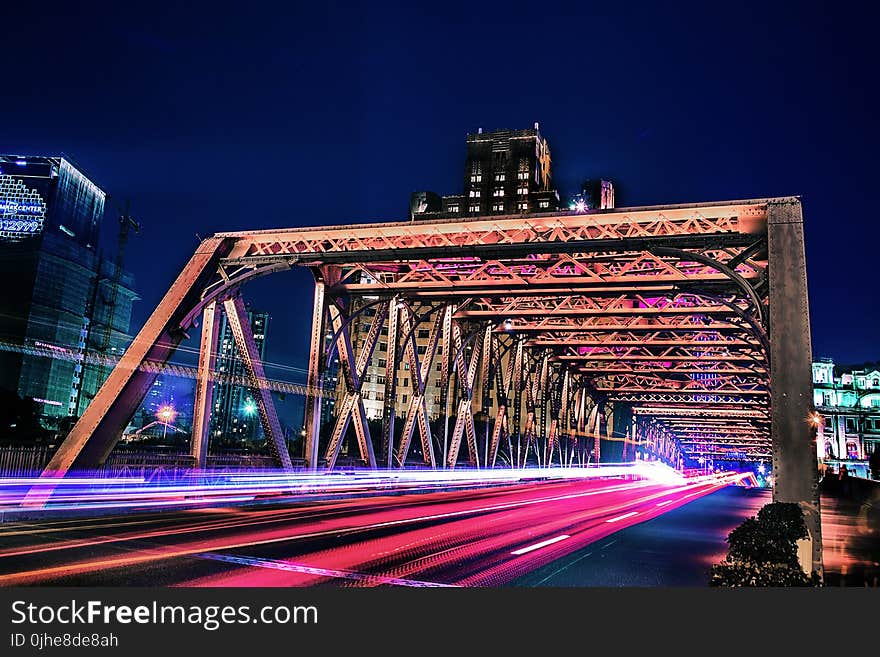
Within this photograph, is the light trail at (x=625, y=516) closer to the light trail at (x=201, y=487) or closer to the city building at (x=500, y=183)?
the light trail at (x=201, y=487)

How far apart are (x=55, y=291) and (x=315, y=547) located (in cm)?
11279

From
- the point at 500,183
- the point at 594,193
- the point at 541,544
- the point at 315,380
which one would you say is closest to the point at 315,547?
the point at 541,544

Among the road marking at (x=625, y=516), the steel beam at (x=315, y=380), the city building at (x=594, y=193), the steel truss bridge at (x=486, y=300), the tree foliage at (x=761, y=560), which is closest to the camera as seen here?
the tree foliage at (x=761, y=560)

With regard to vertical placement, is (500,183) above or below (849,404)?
above

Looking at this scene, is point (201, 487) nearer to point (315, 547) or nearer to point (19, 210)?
point (315, 547)

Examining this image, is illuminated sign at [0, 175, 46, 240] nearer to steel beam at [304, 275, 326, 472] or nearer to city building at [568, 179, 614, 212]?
city building at [568, 179, 614, 212]

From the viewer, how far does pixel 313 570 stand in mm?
9445

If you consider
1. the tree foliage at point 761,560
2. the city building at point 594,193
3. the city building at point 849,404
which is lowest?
the tree foliage at point 761,560

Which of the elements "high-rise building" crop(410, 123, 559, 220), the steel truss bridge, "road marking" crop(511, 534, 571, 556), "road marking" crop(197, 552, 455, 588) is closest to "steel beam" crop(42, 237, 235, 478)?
the steel truss bridge

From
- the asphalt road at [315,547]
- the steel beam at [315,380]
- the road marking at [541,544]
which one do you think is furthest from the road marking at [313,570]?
the steel beam at [315,380]

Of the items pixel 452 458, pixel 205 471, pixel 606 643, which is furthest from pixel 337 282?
pixel 606 643

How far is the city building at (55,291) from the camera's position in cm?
10275

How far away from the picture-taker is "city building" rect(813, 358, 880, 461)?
116 m

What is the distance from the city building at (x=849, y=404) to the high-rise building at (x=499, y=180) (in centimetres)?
5745
